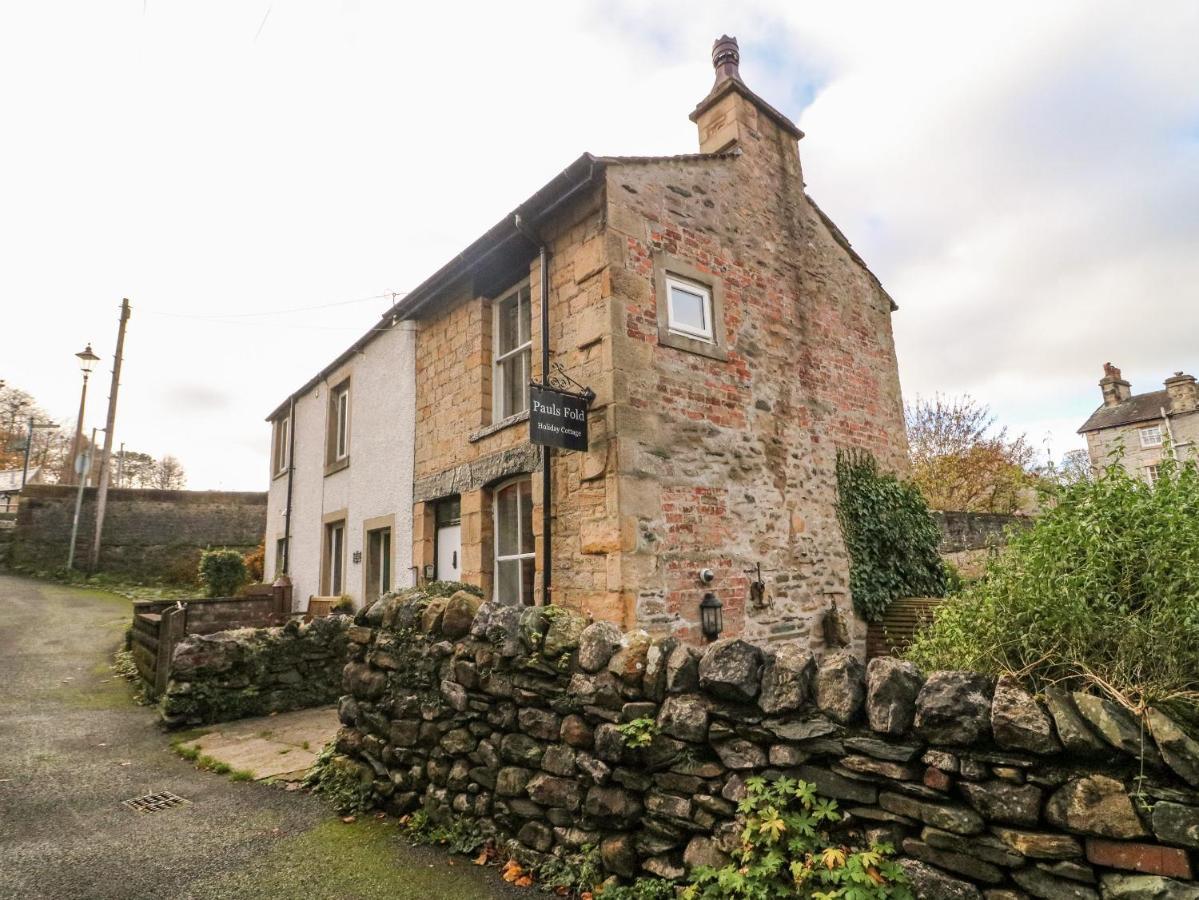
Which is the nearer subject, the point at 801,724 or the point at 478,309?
the point at 801,724

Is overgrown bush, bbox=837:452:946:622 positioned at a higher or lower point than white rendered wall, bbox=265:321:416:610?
lower

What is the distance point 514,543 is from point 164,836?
Answer: 4576 mm

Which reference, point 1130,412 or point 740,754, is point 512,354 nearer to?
point 740,754

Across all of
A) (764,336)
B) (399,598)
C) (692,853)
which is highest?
(764,336)

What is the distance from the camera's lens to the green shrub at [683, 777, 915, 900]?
2.64m

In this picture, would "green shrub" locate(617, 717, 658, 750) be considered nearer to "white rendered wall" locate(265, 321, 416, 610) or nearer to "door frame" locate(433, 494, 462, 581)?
"door frame" locate(433, 494, 462, 581)

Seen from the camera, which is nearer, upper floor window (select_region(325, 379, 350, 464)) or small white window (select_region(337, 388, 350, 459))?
small white window (select_region(337, 388, 350, 459))

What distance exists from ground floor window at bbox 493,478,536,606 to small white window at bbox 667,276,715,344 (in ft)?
8.78

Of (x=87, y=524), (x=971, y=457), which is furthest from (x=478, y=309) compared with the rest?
(x=87, y=524)

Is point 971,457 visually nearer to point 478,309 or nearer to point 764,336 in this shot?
point 764,336

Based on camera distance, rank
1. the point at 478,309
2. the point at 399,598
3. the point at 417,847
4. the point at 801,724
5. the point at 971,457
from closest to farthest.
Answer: the point at 801,724
the point at 417,847
the point at 399,598
the point at 478,309
the point at 971,457

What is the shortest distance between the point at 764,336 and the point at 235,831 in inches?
293

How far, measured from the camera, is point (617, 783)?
3551 mm

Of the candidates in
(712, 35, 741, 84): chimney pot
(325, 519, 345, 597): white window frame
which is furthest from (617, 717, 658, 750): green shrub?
(325, 519, 345, 597): white window frame
